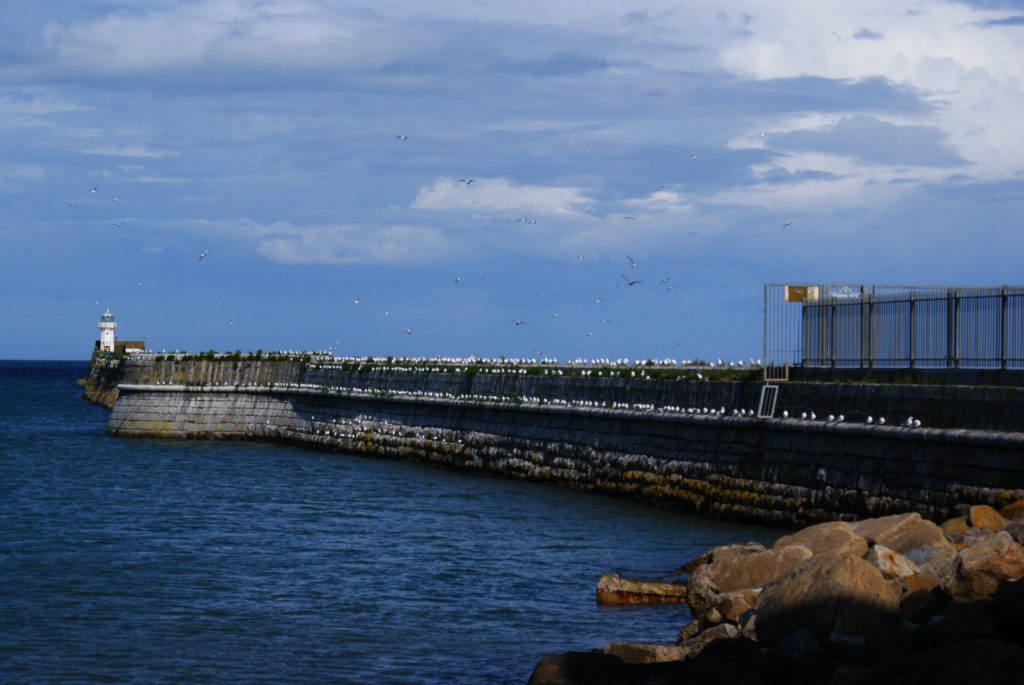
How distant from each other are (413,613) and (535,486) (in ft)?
55.4

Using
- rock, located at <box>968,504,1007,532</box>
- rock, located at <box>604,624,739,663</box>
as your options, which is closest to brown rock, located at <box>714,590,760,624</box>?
rock, located at <box>604,624,739,663</box>

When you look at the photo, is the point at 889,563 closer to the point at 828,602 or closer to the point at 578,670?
the point at 828,602

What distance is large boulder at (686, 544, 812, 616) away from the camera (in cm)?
1540

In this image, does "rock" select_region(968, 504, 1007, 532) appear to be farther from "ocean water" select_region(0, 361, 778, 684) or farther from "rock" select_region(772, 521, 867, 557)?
"ocean water" select_region(0, 361, 778, 684)

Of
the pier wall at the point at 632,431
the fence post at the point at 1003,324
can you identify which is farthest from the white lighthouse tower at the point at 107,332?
the fence post at the point at 1003,324

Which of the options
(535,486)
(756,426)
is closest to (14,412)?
(535,486)

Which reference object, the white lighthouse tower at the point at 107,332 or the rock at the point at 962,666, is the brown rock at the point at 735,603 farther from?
the white lighthouse tower at the point at 107,332

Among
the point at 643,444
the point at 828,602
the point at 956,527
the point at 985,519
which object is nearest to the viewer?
the point at 828,602

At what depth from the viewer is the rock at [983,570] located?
43.8ft

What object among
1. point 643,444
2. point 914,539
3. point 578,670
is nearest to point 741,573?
point 914,539

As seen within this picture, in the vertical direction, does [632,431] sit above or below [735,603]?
above

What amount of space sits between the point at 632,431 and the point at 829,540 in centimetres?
1572

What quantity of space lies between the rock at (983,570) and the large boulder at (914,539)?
1.22 feet

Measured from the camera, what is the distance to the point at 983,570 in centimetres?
1341
